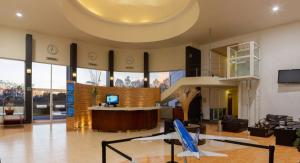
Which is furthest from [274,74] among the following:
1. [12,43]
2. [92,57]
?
[12,43]

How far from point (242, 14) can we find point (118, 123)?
700 cm

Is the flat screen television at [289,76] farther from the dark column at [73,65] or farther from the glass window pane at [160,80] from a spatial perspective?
the dark column at [73,65]

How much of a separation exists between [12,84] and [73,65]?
3.31 metres

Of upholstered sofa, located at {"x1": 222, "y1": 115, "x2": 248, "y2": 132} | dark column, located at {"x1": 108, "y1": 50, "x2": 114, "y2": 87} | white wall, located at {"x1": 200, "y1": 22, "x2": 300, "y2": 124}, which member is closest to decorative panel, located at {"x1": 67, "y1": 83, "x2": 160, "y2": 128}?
dark column, located at {"x1": 108, "y1": 50, "x2": 114, "y2": 87}

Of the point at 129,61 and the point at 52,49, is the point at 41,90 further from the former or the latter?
the point at 129,61

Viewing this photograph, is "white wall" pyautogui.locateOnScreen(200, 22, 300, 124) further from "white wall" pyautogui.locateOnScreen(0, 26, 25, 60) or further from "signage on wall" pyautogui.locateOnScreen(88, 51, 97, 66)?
"white wall" pyautogui.locateOnScreen(0, 26, 25, 60)

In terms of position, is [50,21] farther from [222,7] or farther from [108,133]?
[222,7]

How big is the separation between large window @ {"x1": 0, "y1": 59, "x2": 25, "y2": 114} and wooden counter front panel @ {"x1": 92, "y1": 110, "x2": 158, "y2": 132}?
5.10m

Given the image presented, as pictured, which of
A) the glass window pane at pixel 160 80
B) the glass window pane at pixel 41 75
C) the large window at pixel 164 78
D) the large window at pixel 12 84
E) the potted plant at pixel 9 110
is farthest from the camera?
the glass window pane at pixel 160 80

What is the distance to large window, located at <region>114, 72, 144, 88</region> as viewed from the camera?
589 inches

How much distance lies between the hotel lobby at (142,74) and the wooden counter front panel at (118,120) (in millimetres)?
42

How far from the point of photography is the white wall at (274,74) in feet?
31.4

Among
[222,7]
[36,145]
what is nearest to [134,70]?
[222,7]

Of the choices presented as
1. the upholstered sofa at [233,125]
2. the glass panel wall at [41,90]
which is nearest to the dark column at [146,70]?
the glass panel wall at [41,90]
